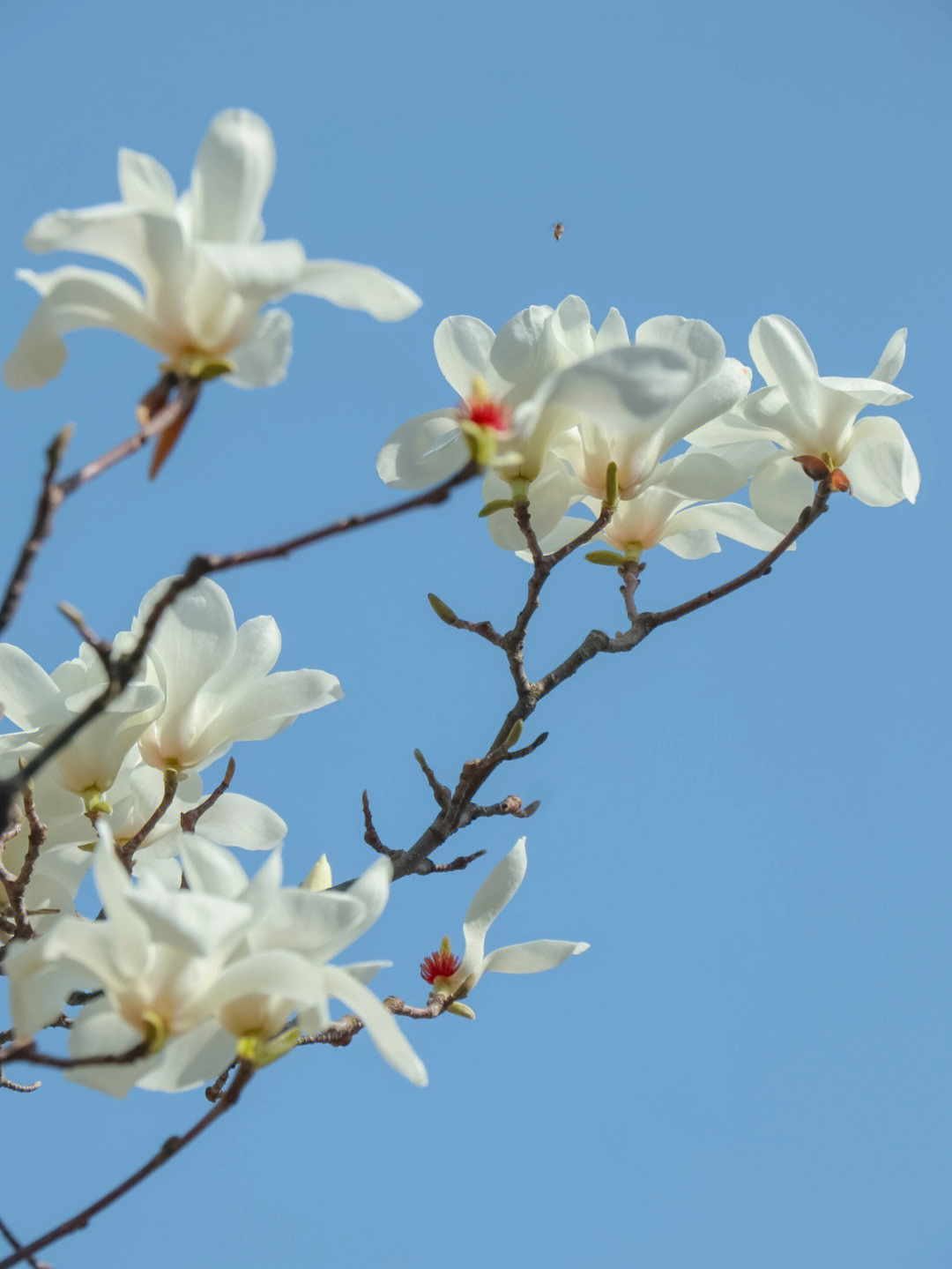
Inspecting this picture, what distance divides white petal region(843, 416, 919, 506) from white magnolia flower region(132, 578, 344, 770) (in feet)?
1.90

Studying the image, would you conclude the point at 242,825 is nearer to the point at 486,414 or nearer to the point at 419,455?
the point at 419,455

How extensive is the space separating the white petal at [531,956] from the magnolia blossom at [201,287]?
544 millimetres

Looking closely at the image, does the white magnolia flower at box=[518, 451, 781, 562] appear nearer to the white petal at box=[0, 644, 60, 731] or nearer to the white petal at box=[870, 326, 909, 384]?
the white petal at box=[870, 326, 909, 384]

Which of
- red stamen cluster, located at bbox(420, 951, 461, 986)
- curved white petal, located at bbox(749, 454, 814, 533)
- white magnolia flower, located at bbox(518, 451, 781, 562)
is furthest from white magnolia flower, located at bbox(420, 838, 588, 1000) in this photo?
curved white petal, located at bbox(749, 454, 814, 533)

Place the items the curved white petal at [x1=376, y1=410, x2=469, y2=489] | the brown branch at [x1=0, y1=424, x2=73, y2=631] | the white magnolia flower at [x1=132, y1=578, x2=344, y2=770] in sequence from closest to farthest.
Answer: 1. the brown branch at [x1=0, y1=424, x2=73, y2=631]
2. the curved white petal at [x1=376, y1=410, x2=469, y2=489]
3. the white magnolia flower at [x1=132, y1=578, x2=344, y2=770]

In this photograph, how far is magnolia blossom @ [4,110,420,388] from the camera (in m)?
0.88

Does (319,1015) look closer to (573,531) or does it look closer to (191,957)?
(191,957)

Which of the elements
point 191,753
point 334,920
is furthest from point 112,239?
point 191,753

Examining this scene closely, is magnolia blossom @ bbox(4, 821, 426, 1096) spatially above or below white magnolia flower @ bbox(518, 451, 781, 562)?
below

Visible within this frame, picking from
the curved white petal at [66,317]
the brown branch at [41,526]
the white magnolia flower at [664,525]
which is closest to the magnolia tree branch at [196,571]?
the brown branch at [41,526]

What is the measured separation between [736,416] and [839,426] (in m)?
0.11

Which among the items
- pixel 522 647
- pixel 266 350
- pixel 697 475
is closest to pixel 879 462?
pixel 697 475

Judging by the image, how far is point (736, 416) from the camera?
1438 mm

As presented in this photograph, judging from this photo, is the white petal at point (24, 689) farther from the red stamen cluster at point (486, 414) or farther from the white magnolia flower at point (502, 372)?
the red stamen cluster at point (486, 414)
